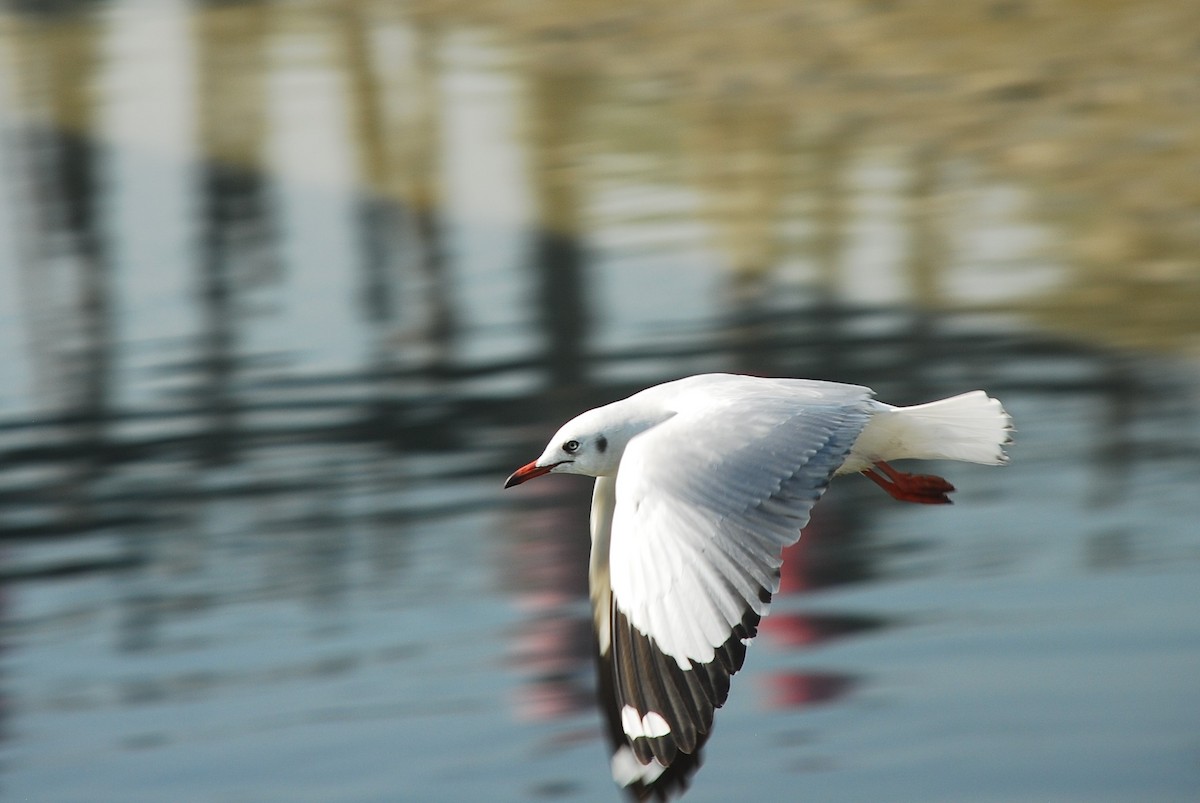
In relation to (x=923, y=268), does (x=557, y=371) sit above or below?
below

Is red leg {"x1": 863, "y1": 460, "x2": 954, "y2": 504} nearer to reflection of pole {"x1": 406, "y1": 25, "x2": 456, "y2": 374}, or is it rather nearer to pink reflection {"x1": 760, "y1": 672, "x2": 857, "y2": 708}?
pink reflection {"x1": 760, "y1": 672, "x2": 857, "y2": 708}

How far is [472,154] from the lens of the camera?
528 inches

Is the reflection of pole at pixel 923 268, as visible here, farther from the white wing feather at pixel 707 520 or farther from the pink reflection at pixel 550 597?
the white wing feather at pixel 707 520

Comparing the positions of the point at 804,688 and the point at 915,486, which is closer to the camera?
the point at 915,486

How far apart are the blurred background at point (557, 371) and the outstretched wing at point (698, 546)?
255 cm

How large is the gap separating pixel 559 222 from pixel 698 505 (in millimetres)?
7816

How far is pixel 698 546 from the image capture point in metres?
4.12

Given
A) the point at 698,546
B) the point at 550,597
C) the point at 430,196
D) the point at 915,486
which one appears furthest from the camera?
the point at 430,196

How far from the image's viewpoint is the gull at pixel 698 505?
4.11 metres

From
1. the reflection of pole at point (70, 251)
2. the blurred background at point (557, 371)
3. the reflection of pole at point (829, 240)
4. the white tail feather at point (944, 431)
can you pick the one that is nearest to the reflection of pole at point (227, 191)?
the blurred background at point (557, 371)

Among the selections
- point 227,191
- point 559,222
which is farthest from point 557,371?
point 227,191

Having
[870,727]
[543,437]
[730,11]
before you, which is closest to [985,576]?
[870,727]

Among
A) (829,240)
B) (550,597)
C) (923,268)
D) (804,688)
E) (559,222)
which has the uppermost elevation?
(559,222)

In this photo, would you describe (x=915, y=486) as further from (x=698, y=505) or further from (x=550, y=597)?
(x=550, y=597)
